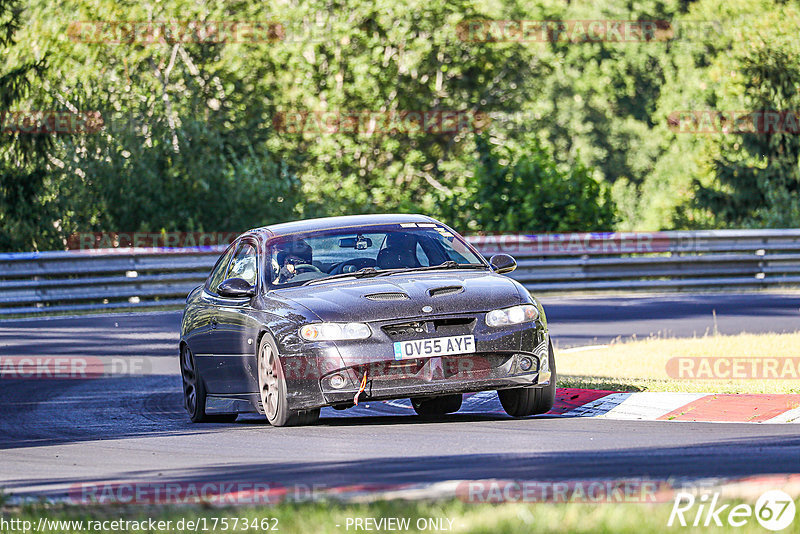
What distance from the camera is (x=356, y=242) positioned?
10141mm

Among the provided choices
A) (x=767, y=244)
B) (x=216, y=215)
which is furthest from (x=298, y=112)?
(x=767, y=244)

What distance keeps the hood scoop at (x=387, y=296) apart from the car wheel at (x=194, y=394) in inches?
88.4

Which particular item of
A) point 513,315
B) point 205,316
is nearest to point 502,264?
point 513,315

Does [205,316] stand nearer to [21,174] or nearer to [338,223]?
[338,223]

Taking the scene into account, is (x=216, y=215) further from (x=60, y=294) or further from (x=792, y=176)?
(x=792, y=176)

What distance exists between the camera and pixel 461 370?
881cm

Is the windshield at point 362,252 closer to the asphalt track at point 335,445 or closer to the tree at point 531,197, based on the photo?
the asphalt track at point 335,445

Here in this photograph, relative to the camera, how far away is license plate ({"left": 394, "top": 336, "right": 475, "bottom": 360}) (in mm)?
8727

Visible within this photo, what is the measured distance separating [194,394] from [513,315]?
3.04 meters

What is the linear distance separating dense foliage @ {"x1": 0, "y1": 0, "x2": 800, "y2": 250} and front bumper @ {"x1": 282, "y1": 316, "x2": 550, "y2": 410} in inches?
673

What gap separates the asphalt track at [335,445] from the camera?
268 inches

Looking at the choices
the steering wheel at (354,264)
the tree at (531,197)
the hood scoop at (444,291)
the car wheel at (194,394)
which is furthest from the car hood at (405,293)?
the tree at (531,197)

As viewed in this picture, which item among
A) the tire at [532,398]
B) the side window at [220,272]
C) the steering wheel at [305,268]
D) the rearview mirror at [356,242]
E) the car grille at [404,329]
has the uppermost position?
the rearview mirror at [356,242]

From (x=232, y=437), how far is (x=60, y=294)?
40.3 feet
